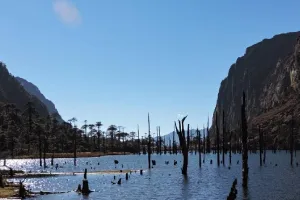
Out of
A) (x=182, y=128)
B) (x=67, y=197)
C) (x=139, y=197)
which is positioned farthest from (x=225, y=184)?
(x=67, y=197)

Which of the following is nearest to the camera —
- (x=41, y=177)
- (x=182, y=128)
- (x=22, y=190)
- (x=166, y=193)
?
(x=22, y=190)

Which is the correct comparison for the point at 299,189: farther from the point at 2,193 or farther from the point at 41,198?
the point at 2,193

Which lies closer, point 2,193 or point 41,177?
point 2,193

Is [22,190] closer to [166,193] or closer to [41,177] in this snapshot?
[166,193]

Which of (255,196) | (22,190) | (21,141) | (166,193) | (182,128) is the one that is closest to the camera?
(22,190)

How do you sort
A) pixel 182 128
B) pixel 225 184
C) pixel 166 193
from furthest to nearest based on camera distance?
pixel 182 128 < pixel 225 184 < pixel 166 193

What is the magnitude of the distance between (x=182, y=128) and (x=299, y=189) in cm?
2363

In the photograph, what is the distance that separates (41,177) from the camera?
85188 millimetres

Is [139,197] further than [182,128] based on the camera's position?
No

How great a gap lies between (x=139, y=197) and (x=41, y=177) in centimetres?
4023

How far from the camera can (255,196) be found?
1944 inches

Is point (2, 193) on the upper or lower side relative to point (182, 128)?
lower

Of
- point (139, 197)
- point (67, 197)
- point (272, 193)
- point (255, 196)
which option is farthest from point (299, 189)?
point (67, 197)

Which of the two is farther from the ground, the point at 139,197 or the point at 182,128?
the point at 182,128
